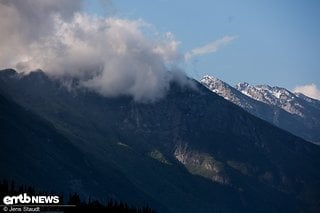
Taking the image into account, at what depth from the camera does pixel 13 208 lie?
187 meters

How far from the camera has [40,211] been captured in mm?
184375

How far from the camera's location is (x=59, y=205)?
191 m

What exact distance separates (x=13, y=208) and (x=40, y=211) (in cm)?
771

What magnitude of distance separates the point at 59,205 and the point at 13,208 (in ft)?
37.8

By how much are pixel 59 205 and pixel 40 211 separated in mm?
7541
